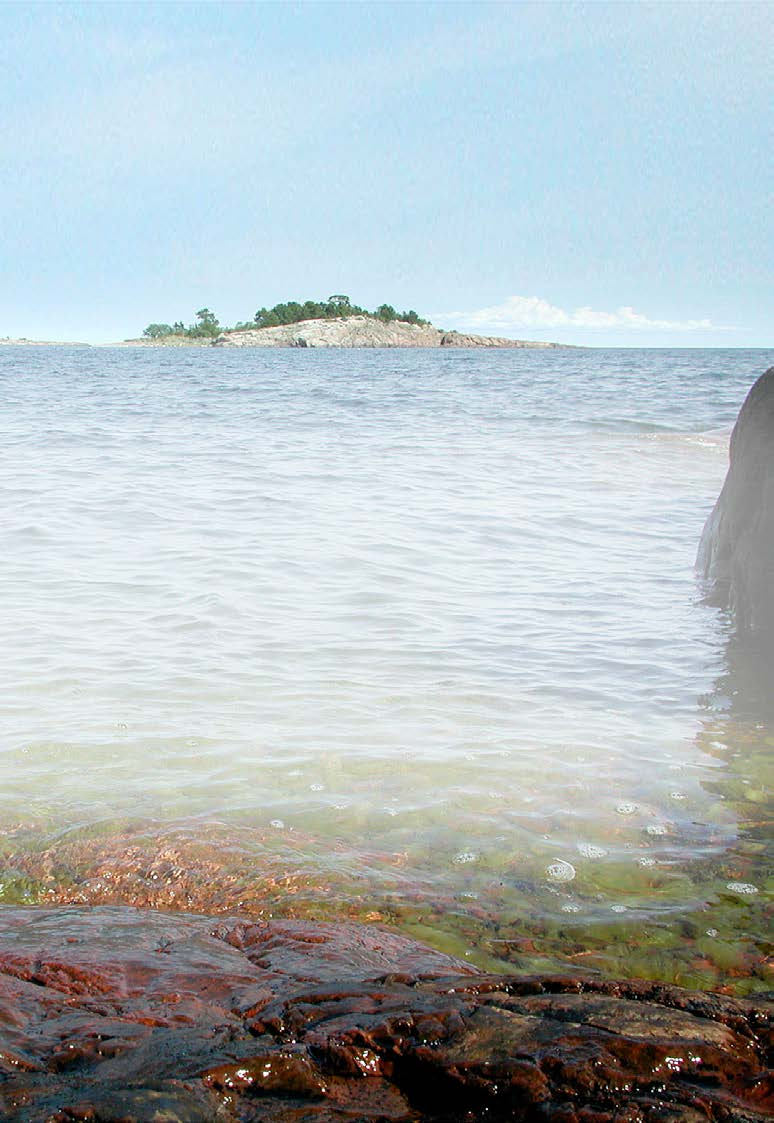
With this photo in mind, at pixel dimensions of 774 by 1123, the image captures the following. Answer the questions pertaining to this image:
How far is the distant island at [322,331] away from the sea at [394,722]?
372ft

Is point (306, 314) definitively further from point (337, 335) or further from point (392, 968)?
point (392, 968)

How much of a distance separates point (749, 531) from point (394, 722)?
3.48 m

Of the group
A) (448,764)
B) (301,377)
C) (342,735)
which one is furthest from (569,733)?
(301,377)

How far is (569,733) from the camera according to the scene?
4.96 metres

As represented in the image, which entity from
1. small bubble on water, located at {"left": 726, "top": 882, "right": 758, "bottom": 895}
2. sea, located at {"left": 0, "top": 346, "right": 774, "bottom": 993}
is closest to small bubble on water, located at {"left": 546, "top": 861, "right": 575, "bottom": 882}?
sea, located at {"left": 0, "top": 346, "right": 774, "bottom": 993}

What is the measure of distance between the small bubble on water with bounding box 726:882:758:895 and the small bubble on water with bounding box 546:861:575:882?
0.56 meters

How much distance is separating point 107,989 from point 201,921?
2.26 ft

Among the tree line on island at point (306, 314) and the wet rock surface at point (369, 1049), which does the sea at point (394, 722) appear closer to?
the wet rock surface at point (369, 1049)

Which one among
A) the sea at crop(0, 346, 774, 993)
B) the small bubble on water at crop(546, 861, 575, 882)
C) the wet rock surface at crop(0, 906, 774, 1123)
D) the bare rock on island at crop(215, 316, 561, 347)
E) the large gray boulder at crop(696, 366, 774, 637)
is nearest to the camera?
the wet rock surface at crop(0, 906, 774, 1123)

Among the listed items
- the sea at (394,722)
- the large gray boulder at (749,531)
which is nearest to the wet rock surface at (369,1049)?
the sea at (394,722)

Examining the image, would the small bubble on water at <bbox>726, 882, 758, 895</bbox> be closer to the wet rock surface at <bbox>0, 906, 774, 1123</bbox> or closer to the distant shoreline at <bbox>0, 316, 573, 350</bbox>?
the wet rock surface at <bbox>0, 906, 774, 1123</bbox>

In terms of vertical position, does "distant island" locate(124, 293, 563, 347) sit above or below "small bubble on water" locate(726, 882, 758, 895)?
above

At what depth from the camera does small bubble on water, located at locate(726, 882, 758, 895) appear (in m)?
3.36

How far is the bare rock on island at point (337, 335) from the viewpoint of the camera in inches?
4783
